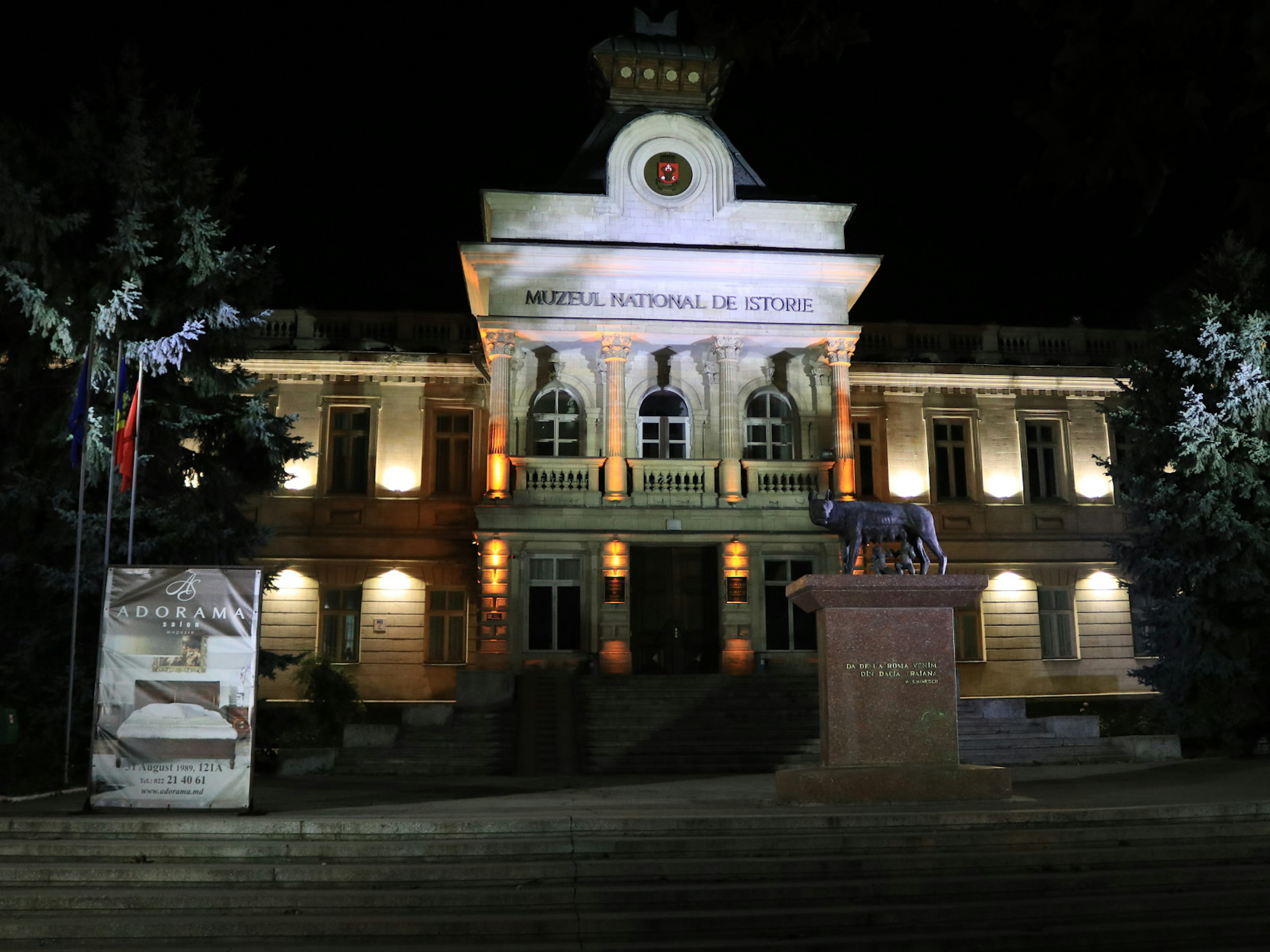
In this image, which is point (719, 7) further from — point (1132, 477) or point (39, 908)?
point (1132, 477)

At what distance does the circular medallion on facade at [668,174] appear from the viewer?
2698 cm

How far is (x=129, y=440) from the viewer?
46.1ft

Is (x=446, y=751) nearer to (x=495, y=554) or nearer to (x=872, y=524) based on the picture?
(x=495, y=554)

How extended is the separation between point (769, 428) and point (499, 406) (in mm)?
6718

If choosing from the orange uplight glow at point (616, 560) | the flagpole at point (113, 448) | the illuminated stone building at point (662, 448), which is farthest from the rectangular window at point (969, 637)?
the flagpole at point (113, 448)

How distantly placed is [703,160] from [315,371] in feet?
35.4

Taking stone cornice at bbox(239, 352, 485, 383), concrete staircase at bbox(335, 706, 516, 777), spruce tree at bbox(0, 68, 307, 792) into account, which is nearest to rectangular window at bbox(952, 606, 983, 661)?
concrete staircase at bbox(335, 706, 516, 777)

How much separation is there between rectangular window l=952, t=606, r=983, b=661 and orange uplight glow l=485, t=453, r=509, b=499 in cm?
1178

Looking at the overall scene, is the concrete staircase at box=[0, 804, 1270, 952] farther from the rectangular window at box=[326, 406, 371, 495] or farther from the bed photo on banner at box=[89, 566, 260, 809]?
the rectangular window at box=[326, 406, 371, 495]

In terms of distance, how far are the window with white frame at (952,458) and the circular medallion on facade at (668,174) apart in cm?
911

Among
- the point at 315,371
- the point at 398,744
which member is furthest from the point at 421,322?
the point at 398,744

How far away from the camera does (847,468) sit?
2581cm

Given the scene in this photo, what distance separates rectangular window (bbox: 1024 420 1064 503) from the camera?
3003cm

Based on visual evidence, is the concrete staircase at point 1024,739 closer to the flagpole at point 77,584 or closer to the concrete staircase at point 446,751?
the concrete staircase at point 446,751
